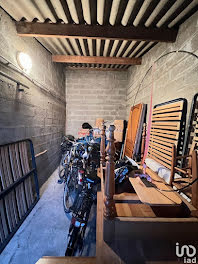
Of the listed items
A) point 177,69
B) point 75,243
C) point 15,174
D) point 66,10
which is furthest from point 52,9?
point 75,243

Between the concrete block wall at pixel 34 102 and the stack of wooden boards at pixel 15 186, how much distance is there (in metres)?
0.21

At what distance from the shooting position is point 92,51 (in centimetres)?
309

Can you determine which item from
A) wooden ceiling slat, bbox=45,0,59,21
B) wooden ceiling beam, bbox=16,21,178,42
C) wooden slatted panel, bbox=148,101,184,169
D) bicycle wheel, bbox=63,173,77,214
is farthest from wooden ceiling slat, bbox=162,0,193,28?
bicycle wheel, bbox=63,173,77,214

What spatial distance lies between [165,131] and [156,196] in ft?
3.84

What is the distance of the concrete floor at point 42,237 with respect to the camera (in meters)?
1.35

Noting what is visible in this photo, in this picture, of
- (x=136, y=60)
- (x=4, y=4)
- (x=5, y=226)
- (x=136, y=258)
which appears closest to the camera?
(x=136, y=258)

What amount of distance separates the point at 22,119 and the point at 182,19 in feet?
9.36

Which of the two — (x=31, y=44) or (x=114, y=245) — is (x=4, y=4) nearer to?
(x=31, y=44)

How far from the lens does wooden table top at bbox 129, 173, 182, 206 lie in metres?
1.12

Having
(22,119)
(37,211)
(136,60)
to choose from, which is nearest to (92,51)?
(136,60)

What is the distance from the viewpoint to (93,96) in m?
4.56

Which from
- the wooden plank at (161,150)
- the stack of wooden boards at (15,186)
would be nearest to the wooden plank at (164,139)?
the wooden plank at (161,150)

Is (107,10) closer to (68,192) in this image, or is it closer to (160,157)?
(160,157)

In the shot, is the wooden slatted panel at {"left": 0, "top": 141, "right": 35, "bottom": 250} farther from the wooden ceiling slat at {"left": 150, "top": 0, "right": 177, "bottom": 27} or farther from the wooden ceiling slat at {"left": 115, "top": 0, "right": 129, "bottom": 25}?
the wooden ceiling slat at {"left": 150, "top": 0, "right": 177, "bottom": 27}
